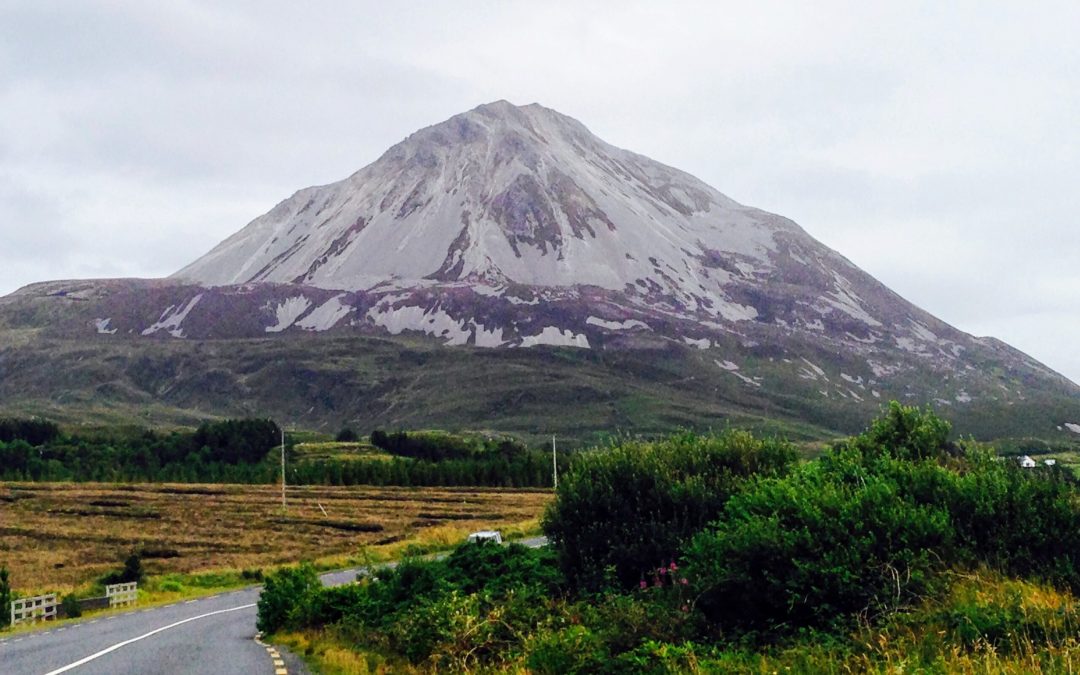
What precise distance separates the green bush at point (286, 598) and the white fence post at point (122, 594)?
817 inches

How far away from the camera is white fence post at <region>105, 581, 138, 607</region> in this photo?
51.7 m

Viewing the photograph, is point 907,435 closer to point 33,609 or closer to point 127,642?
point 127,642

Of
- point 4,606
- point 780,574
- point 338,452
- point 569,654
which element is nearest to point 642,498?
point 569,654

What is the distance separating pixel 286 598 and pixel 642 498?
52.5 feet

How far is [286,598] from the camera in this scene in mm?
33594

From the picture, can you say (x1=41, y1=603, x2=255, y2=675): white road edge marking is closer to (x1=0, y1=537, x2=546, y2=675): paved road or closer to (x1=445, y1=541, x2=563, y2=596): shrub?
(x1=0, y1=537, x2=546, y2=675): paved road

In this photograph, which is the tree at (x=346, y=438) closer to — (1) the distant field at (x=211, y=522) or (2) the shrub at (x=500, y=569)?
(1) the distant field at (x=211, y=522)

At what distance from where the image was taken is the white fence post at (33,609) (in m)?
41.5

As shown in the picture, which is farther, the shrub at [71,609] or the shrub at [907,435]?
the shrub at [71,609]

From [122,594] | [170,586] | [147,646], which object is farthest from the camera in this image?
[170,586]

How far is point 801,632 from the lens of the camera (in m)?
13.9

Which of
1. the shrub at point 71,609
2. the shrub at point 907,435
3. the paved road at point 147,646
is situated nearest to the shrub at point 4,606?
the paved road at point 147,646

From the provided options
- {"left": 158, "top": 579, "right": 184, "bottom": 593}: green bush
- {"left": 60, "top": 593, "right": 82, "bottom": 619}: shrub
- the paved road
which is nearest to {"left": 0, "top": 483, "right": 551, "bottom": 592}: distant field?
{"left": 158, "top": 579, "right": 184, "bottom": 593}: green bush

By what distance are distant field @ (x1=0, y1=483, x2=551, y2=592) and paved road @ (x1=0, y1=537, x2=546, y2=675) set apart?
65.9 ft
